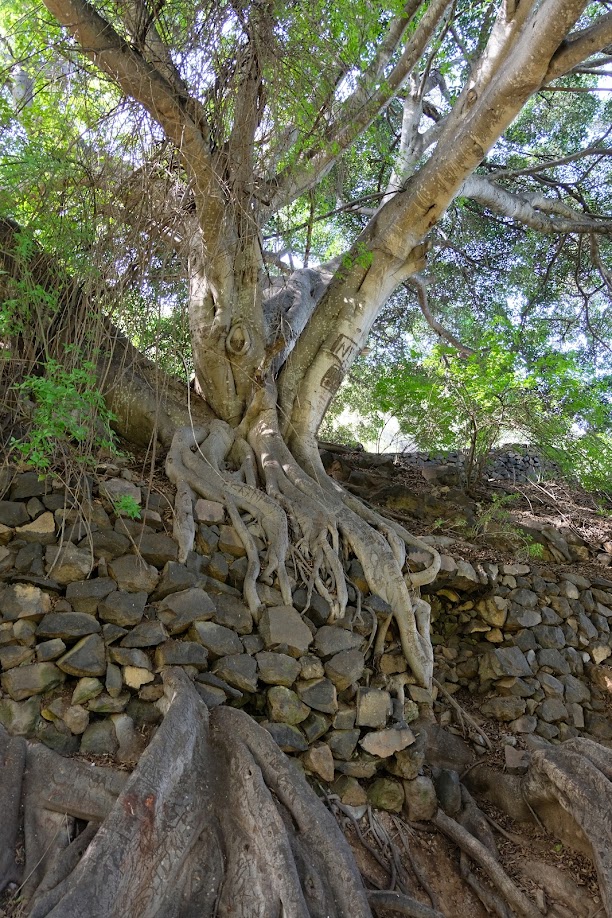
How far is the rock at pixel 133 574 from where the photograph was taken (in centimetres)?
341

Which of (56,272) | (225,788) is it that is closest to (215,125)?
(56,272)

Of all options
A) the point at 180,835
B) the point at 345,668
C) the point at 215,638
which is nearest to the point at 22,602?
the point at 215,638

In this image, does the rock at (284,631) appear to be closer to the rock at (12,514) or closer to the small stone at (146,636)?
the small stone at (146,636)

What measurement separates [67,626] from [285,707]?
1.18 metres

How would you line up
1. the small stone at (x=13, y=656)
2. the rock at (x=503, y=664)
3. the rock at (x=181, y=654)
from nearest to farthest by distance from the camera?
the small stone at (x=13, y=656) → the rock at (x=181, y=654) → the rock at (x=503, y=664)

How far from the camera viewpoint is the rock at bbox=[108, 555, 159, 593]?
3.41 metres

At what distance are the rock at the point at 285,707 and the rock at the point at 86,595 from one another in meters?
1.01

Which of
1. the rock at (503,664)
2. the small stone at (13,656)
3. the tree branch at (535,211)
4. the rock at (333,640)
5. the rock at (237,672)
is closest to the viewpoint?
the small stone at (13,656)

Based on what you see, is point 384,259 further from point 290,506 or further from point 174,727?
point 174,727

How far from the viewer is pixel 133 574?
3.44m

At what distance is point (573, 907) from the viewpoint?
3107mm

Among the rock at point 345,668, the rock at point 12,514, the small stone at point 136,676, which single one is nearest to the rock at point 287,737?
the rock at point 345,668

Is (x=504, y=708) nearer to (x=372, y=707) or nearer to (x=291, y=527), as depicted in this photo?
(x=372, y=707)

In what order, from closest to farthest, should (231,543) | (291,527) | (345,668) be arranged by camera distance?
(345,668) → (231,543) → (291,527)
